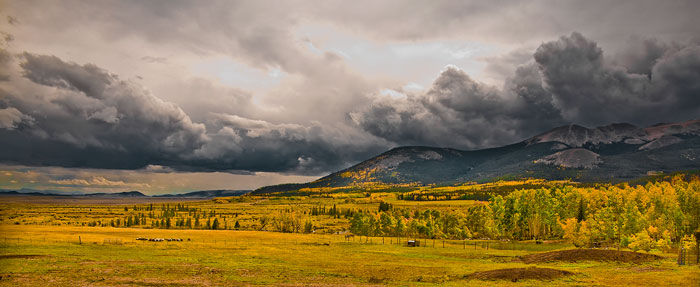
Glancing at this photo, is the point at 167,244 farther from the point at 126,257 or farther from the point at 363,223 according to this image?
the point at 363,223

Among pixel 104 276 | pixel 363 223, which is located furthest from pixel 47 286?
pixel 363 223

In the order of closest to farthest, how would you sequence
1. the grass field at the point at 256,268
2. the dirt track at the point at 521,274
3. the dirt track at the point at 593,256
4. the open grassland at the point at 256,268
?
1. the grass field at the point at 256,268
2. the open grassland at the point at 256,268
3. the dirt track at the point at 521,274
4. the dirt track at the point at 593,256

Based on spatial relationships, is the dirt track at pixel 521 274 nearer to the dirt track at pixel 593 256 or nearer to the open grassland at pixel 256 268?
the open grassland at pixel 256 268

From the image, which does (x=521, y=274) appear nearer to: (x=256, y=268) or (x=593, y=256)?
(x=593, y=256)

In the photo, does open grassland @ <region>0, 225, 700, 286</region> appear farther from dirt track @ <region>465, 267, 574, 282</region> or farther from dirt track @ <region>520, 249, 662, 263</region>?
dirt track @ <region>520, 249, 662, 263</region>

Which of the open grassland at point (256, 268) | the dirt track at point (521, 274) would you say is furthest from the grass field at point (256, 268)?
the dirt track at point (521, 274)

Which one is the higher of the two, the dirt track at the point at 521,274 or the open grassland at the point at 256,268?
the dirt track at the point at 521,274

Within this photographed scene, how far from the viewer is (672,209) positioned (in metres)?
119

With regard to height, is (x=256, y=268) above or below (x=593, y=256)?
below

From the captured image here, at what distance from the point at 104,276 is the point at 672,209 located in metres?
149

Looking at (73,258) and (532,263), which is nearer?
(73,258)

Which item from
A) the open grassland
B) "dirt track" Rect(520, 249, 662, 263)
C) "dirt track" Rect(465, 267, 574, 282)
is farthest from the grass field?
"dirt track" Rect(520, 249, 662, 263)

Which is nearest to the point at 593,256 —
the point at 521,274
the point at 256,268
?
the point at 521,274

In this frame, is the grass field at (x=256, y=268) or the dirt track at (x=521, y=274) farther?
the dirt track at (x=521, y=274)
